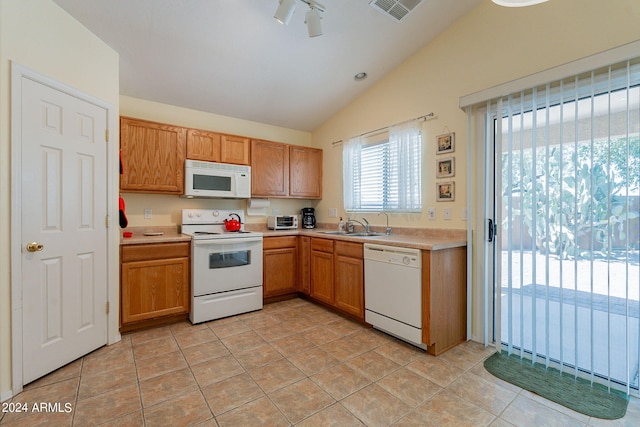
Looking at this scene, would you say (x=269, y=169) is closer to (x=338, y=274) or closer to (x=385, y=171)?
(x=385, y=171)

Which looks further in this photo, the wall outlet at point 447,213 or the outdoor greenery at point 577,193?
the wall outlet at point 447,213

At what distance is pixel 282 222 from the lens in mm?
4066

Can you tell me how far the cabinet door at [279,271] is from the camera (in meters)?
3.57

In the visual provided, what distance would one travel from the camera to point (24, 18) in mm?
1880

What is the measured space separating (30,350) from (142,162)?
185cm

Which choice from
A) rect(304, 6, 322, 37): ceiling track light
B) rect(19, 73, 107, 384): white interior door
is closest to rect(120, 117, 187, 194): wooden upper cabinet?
rect(19, 73, 107, 384): white interior door

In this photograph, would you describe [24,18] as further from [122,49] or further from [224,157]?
[224,157]

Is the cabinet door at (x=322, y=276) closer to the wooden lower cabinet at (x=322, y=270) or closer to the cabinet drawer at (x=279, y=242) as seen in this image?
the wooden lower cabinet at (x=322, y=270)

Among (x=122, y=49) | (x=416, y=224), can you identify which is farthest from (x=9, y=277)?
(x=416, y=224)

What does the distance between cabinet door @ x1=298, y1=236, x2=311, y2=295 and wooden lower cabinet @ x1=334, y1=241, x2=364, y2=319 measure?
0.53m

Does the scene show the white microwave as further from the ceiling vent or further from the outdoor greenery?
the outdoor greenery

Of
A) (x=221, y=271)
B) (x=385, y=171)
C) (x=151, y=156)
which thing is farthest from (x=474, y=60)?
(x=151, y=156)

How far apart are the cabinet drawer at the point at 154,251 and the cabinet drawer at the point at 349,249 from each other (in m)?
1.59

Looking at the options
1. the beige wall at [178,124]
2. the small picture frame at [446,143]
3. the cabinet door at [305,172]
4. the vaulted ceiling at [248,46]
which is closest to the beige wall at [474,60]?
the small picture frame at [446,143]
